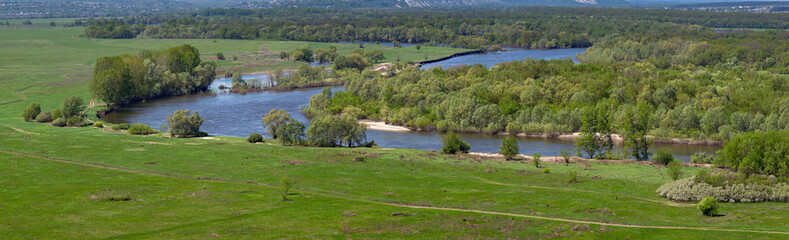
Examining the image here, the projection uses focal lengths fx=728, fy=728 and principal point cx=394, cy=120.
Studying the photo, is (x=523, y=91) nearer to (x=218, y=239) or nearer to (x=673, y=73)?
(x=673, y=73)

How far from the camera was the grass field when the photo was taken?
45750mm

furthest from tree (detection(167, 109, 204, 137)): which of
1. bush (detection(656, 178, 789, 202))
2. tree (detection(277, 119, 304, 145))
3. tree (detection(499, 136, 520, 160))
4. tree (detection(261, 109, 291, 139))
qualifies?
bush (detection(656, 178, 789, 202))

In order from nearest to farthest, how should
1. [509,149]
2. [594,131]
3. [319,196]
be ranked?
[319,196]
[509,149]
[594,131]

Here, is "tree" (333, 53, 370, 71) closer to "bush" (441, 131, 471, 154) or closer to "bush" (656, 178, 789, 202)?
"bush" (441, 131, 471, 154)

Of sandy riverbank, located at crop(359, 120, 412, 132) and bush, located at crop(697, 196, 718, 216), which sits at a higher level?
bush, located at crop(697, 196, 718, 216)

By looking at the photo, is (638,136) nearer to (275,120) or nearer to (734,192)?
(734,192)

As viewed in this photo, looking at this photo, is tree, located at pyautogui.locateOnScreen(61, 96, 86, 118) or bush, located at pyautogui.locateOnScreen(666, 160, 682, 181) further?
tree, located at pyautogui.locateOnScreen(61, 96, 86, 118)

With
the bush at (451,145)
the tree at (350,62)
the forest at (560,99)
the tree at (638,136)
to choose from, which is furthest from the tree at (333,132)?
the tree at (350,62)

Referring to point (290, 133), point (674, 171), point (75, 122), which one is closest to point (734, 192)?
point (674, 171)

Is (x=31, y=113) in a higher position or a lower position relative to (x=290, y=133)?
lower

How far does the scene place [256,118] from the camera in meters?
116

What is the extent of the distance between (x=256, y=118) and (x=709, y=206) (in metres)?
79.5

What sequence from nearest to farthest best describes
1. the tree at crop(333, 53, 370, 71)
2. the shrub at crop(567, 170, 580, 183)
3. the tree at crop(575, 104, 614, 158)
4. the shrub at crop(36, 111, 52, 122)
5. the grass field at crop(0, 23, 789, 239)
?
1. the grass field at crop(0, 23, 789, 239)
2. the shrub at crop(567, 170, 580, 183)
3. the tree at crop(575, 104, 614, 158)
4. the shrub at crop(36, 111, 52, 122)
5. the tree at crop(333, 53, 370, 71)

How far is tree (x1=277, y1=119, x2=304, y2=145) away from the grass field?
4713mm
